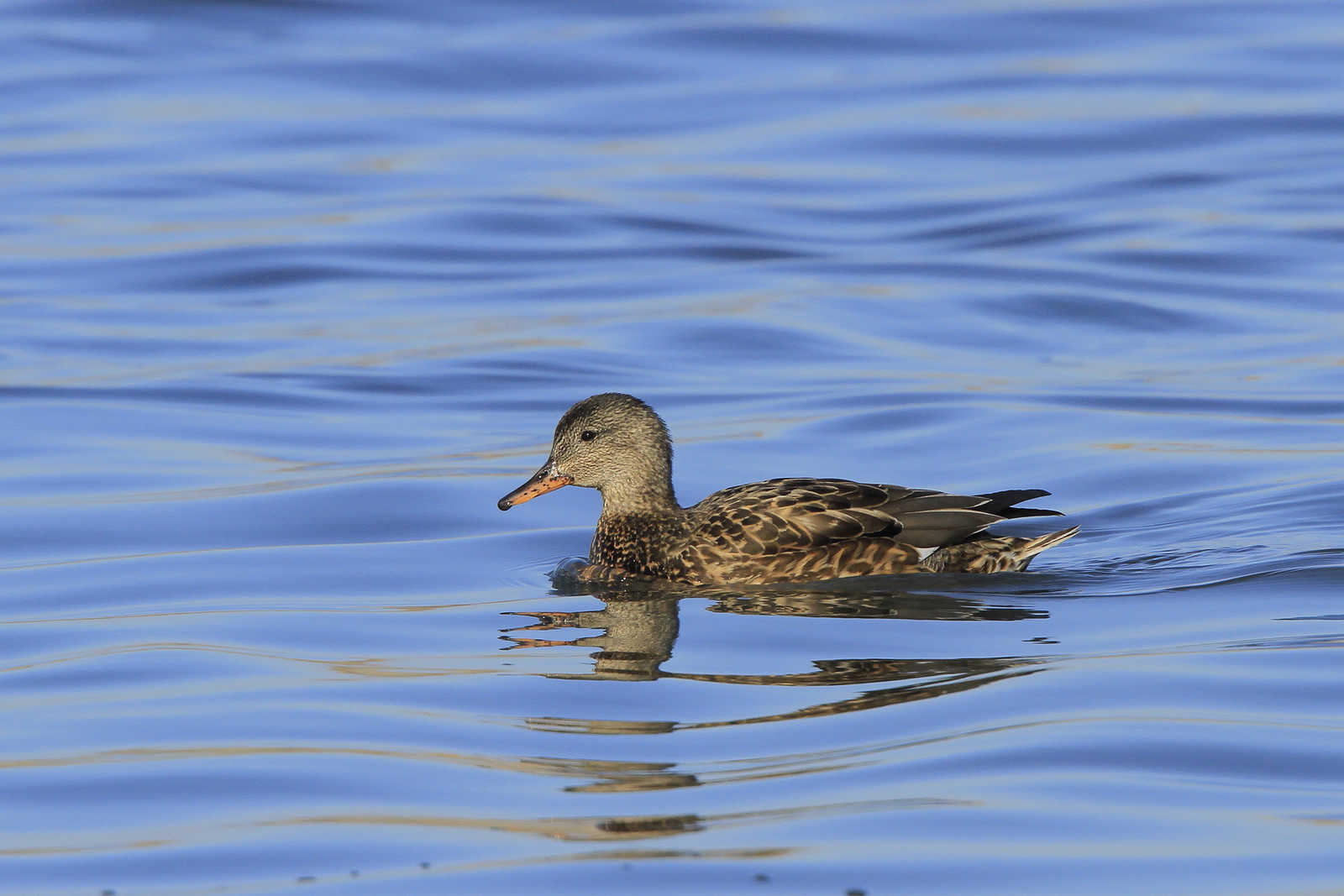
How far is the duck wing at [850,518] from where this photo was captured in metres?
9.60

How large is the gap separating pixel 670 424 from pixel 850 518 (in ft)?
13.5

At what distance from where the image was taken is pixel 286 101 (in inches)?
987

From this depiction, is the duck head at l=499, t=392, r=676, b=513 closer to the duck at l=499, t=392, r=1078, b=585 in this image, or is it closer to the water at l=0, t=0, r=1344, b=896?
the duck at l=499, t=392, r=1078, b=585

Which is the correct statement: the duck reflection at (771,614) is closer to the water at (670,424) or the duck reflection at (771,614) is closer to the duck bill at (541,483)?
the water at (670,424)

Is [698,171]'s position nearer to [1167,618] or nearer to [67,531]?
[67,531]

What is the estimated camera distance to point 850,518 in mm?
9633

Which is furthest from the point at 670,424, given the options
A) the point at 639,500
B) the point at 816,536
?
the point at 816,536

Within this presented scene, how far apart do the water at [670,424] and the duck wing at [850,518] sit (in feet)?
0.89

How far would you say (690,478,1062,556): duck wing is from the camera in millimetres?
9602

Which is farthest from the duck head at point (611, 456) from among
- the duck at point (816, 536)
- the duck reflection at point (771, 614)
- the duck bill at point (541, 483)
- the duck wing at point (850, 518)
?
the duck wing at point (850, 518)

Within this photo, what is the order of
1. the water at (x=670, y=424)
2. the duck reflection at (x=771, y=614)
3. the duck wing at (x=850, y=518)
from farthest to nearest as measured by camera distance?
the duck wing at (x=850, y=518) < the duck reflection at (x=771, y=614) < the water at (x=670, y=424)

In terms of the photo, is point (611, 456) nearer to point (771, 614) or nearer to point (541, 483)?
point (541, 483)

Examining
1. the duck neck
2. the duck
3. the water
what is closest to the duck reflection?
the water

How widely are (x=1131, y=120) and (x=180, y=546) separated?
50.4ft
